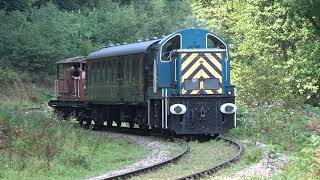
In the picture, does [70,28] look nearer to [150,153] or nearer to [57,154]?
[150,153]

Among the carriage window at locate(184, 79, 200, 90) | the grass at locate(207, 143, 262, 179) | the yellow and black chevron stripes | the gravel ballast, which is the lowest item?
the gravel ballast

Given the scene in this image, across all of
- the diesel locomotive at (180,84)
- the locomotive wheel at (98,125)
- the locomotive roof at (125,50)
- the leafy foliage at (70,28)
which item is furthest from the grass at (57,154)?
the leafy foliage at (70,28)

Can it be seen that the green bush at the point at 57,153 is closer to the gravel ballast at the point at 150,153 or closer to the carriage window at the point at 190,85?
the gravel ballast at the point at 150,153

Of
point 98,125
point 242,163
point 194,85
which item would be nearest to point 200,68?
point 194,85

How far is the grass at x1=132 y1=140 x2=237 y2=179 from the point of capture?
12734mm

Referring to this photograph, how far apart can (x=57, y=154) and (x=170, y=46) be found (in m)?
6.72

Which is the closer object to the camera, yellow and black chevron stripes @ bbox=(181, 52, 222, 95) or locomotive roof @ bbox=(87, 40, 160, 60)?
yellow and black chevron stripes @ bbox=(181, 52, 222, 95)

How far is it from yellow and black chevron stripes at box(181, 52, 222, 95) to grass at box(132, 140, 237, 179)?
1.75 m

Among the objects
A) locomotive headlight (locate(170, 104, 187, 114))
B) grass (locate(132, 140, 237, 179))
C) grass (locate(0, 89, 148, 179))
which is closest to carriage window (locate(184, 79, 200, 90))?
locomotive headlight (locate(170, 104, 187, 114))

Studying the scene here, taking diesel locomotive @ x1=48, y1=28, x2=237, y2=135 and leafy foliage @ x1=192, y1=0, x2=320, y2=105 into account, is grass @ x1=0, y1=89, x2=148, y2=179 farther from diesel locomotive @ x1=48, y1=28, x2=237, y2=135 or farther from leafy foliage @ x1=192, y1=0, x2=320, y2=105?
leafy foliage @ x1=192, y1=0, x2=320, y2=105

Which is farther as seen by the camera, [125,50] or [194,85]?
[125,50]

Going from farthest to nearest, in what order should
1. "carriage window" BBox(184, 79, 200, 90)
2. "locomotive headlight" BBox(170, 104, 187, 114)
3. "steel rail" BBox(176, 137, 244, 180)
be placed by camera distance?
"carriage window" BBox(184, 79, 200, 90) < "locomotive headlight" BBox(170, 104, 187, 114) < "steel rail" BBox(176, 137, 244, 180)

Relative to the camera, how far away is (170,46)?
2030 centimetres

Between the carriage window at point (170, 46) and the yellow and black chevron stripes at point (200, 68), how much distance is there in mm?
680
